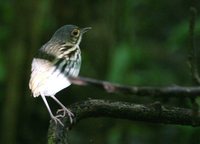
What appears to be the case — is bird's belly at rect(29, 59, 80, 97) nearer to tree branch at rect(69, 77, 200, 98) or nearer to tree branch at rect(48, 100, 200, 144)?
tree branch at rect(48, 100, 200, 144)

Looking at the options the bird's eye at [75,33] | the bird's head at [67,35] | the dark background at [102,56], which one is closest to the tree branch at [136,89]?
the bird's head at [67,35]

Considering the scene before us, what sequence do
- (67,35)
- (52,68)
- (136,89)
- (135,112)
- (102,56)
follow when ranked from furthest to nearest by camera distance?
(102,56) < (67,35) < (52,68) < (135,112) < (136,89)

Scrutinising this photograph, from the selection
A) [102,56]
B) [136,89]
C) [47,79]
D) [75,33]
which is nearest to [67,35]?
[75,33]

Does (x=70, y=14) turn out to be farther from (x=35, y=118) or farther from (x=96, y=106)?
(x=96, y=106)

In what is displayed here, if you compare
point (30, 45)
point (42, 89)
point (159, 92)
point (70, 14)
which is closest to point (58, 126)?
point (42, 89)

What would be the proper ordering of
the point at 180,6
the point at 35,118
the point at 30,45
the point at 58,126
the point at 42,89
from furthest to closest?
the point at 180,6
the point at 35,118
the point at 30,45
the point at 42,89
the point at 58,126

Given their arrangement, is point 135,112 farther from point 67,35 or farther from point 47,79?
point 67,35

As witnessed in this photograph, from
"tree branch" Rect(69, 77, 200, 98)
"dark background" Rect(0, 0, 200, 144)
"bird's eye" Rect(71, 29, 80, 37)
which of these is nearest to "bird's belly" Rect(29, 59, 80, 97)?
"bird's eye" Rect(71, 29, 80, 37)

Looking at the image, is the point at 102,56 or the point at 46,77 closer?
the point at 46,77

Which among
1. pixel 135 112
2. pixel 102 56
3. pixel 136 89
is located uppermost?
pixel 136 89
